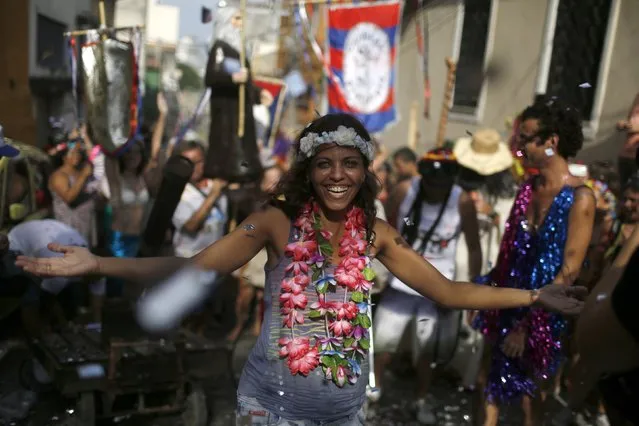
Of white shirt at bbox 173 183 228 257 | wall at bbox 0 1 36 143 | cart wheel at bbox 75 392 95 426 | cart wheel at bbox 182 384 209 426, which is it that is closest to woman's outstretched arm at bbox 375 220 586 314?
cart wheel at bbox 182 384 209 426

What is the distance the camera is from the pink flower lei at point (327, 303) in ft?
7.04

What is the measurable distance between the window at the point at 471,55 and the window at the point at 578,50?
1.34m

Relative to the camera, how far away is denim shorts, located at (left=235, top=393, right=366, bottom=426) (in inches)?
84.8

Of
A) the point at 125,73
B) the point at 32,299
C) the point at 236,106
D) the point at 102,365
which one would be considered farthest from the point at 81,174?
the point at 102,365

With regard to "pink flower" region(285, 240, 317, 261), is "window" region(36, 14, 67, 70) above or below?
above

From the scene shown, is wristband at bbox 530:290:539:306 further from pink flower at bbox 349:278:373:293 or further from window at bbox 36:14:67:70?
window at bbox 36:14:67:70

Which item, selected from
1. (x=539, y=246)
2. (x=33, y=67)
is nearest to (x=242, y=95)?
(x=539, y=246)

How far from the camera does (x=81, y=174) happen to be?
5.67 m

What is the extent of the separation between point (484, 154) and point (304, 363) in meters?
3.72

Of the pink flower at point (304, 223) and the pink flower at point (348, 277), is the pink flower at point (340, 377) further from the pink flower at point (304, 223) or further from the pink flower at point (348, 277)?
the pink flower at point (304, 223)

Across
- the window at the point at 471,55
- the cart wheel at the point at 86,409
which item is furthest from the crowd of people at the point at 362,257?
the window at the point at 471,55

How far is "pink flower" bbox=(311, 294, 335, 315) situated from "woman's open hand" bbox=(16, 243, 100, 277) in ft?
2.47

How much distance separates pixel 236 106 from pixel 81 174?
1.57m

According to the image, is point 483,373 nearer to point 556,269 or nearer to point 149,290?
point 556,269
